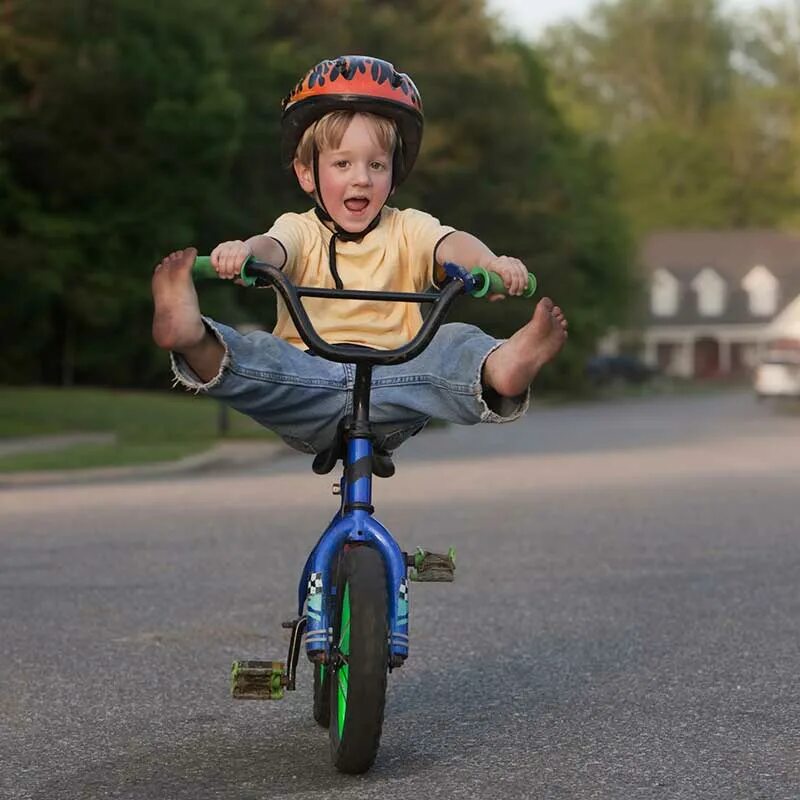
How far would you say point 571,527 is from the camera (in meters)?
12.2

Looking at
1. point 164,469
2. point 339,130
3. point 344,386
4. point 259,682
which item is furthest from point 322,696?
point 164,469

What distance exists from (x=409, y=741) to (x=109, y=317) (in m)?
35.9

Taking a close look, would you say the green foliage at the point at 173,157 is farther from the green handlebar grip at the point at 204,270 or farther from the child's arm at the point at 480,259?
the green handlebar grip at the point at 204,270

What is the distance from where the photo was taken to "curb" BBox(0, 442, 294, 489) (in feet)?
60.0

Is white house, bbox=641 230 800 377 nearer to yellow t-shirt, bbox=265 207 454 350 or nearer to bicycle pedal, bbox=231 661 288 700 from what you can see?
yellow t-shirt, bbox=265 207 454 350

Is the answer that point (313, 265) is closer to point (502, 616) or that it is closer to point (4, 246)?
point (502, 616)

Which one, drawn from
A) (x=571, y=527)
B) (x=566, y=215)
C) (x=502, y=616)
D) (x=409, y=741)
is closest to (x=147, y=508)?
(x=571, y=527)

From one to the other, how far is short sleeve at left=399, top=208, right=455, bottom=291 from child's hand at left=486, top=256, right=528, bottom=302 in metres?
0.46

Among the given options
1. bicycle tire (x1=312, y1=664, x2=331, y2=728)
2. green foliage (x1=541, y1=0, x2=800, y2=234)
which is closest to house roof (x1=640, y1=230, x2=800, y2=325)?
green foliage (x1=541, y1=0, x2=800, y2=234)

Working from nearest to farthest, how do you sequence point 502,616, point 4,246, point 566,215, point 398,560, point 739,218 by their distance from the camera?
point 398,560 < point 502,616 < point 4,246 < point 566,215 < point 739,218

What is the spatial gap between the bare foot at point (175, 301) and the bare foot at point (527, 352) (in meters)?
0.77

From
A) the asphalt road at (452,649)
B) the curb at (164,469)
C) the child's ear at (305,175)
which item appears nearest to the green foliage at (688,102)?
the curb at (164,469)

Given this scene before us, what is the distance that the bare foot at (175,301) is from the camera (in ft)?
14.2

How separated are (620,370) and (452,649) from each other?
6294 centimetres
